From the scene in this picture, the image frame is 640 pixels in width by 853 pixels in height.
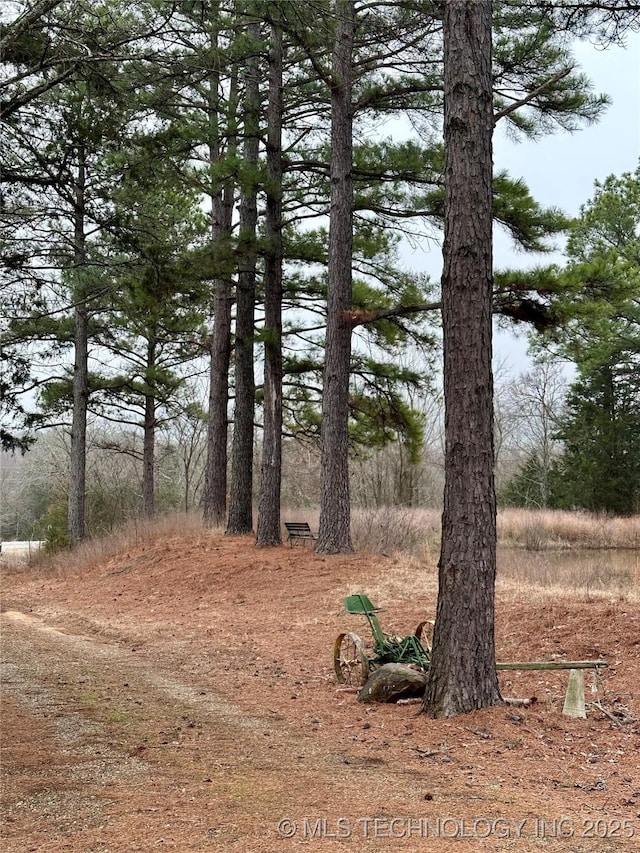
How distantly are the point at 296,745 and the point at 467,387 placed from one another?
2.78 meters

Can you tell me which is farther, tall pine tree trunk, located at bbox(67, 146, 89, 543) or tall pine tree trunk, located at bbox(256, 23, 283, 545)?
tall pine tree trunk, located at bbox(67, 146, 89, 543)

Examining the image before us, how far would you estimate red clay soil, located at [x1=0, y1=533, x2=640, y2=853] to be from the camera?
3.71m

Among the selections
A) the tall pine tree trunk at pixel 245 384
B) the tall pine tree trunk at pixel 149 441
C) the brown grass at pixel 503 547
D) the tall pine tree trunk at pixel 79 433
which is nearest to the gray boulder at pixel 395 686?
the brown grass at pixel 503 547

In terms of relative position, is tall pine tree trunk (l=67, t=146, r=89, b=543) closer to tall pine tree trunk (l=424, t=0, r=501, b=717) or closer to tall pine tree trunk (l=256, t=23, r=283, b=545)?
tall pine tree trunk (l=256, t=23, r=283, b=545)

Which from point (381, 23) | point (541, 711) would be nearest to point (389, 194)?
point (381, 23)

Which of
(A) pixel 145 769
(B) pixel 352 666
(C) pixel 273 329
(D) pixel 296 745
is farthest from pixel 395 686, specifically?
(C) pixel 273 329

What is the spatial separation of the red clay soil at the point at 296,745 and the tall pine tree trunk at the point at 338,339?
9.33 feet

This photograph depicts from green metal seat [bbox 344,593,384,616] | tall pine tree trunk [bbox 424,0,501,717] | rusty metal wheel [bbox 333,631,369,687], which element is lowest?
rusty metal wheel [bbox 333,631,369,687]

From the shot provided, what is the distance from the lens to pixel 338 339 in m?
13.5

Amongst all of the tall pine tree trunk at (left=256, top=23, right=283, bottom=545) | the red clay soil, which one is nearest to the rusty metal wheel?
the red clay soil

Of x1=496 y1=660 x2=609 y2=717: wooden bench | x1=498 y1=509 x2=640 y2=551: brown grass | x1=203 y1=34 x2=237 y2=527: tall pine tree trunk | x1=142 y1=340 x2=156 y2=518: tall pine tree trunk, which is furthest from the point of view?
x1=142 y1=340 x2=156 y2=518: tall pine tree trunk

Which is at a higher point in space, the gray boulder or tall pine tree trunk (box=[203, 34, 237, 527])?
tall pine tree trunk (box=[203, 34, 237, 527])

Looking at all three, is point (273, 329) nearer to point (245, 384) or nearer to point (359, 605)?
point (245, 384)

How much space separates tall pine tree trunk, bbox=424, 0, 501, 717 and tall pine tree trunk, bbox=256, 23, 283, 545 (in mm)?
8252
